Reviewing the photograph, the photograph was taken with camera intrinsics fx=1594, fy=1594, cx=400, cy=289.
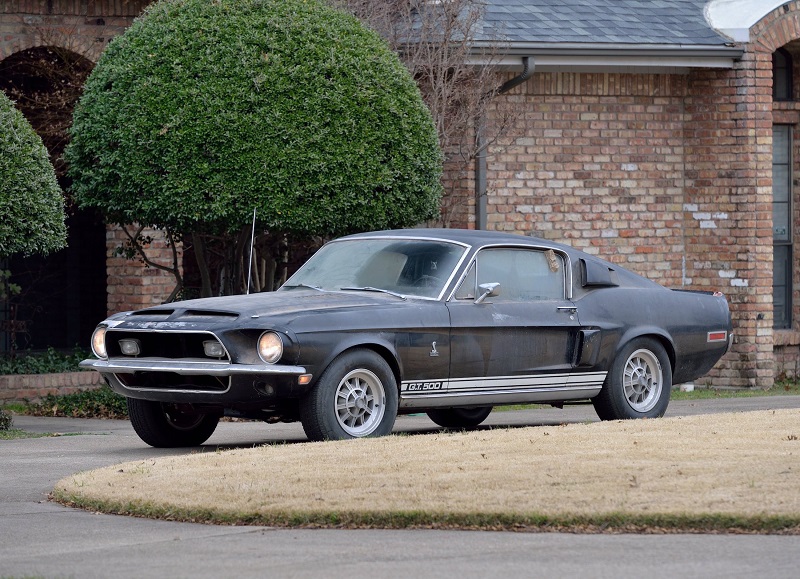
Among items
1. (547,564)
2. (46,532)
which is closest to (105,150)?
(46,532)

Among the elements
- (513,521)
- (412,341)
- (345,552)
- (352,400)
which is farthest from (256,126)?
(345,552)

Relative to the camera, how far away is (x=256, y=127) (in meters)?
14.6

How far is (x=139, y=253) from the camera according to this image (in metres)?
17.3

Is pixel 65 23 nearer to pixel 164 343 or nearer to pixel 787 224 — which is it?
pixel 164 343

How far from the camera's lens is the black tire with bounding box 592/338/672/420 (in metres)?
12.2

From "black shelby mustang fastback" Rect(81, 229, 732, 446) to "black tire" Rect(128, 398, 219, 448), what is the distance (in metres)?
0.01

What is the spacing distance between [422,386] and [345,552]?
4.22 m

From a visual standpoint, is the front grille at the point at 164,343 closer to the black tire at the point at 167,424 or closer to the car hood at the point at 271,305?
the car hood at the point at 271,305

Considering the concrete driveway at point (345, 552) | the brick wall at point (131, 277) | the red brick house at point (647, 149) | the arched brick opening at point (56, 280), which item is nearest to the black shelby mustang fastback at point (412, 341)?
the concrete driveway at point (345, 552)

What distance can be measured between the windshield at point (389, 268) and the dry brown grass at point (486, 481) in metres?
1.45

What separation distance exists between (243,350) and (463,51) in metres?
7.94

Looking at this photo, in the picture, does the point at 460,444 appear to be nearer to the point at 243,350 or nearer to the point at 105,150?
the point at 243,350

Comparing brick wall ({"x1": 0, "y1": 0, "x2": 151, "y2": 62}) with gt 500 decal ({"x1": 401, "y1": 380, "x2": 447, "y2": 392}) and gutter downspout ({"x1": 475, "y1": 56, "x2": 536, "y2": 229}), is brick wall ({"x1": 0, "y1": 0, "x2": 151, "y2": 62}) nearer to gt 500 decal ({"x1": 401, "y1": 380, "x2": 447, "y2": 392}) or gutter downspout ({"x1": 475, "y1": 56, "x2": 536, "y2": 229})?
gutter downspout ({"x1": 475, "y1": 56, "x2": 536, "y2": 229})

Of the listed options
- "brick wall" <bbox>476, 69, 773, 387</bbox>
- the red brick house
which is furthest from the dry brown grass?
"brick wall" <bbox>476, 69, 773, 387</bbox>
